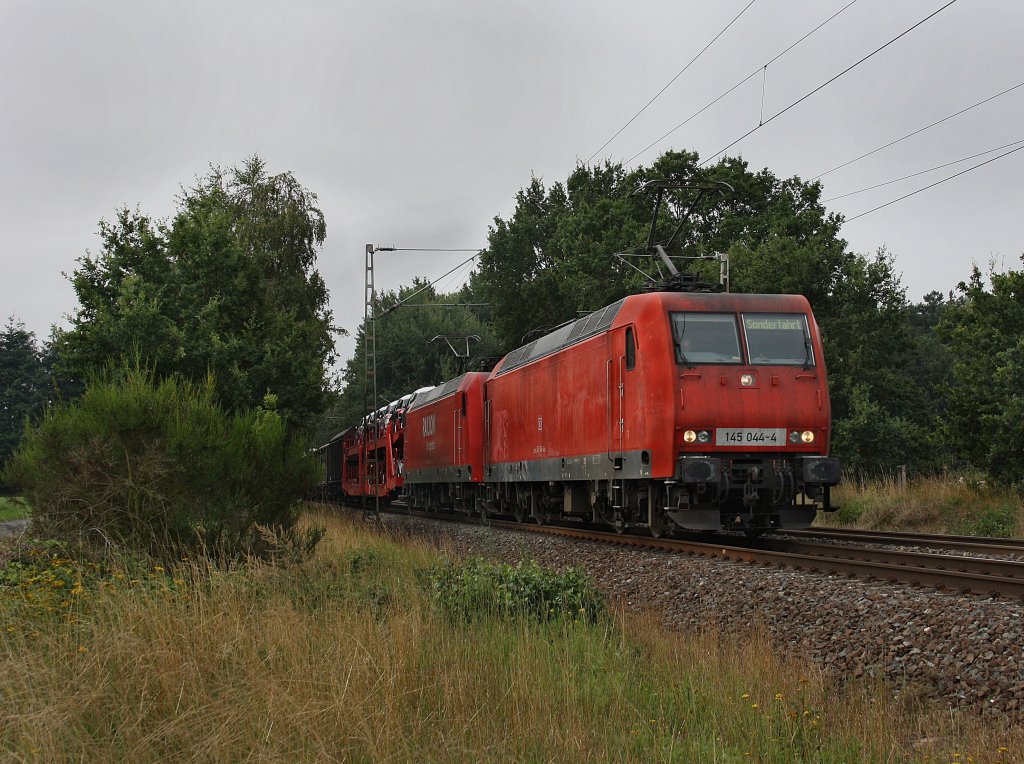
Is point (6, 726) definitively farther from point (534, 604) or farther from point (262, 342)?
point (262, 342)

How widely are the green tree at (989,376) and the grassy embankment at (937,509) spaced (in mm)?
657

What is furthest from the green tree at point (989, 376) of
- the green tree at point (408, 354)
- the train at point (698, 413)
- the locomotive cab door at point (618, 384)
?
the green tree at point (408, 354)

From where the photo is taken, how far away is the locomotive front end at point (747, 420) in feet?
44.4

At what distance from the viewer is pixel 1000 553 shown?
517 inches

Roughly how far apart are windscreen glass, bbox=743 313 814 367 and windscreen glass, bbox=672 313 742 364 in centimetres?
22

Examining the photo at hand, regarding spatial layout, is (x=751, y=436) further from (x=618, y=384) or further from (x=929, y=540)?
(x=929, y=540)

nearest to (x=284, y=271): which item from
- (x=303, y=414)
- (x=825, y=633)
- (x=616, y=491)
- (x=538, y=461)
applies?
(x=303, y=414)

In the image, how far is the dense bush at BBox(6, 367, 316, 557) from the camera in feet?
35.3

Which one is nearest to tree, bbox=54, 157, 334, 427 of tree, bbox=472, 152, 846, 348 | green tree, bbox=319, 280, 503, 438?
tree, bbox=472, 152, 846, 348

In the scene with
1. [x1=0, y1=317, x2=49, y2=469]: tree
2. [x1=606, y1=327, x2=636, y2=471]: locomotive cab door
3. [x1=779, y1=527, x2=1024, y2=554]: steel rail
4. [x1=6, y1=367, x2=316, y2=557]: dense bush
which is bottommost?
[x1=779, y1=527, x2=1024, y2=554]: steel rail

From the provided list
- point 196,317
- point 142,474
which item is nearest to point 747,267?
point 196,317

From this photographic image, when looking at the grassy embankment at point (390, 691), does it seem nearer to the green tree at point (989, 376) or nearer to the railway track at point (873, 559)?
the railway track at point (873, 559)

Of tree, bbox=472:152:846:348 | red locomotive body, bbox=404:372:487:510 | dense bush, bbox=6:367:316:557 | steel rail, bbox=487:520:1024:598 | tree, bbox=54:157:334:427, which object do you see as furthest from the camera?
tree, bbox=472:152:846:348

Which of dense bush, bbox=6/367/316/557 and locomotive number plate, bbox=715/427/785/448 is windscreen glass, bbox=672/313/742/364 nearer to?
locomotive number plate, bbox=715/427/785/448
